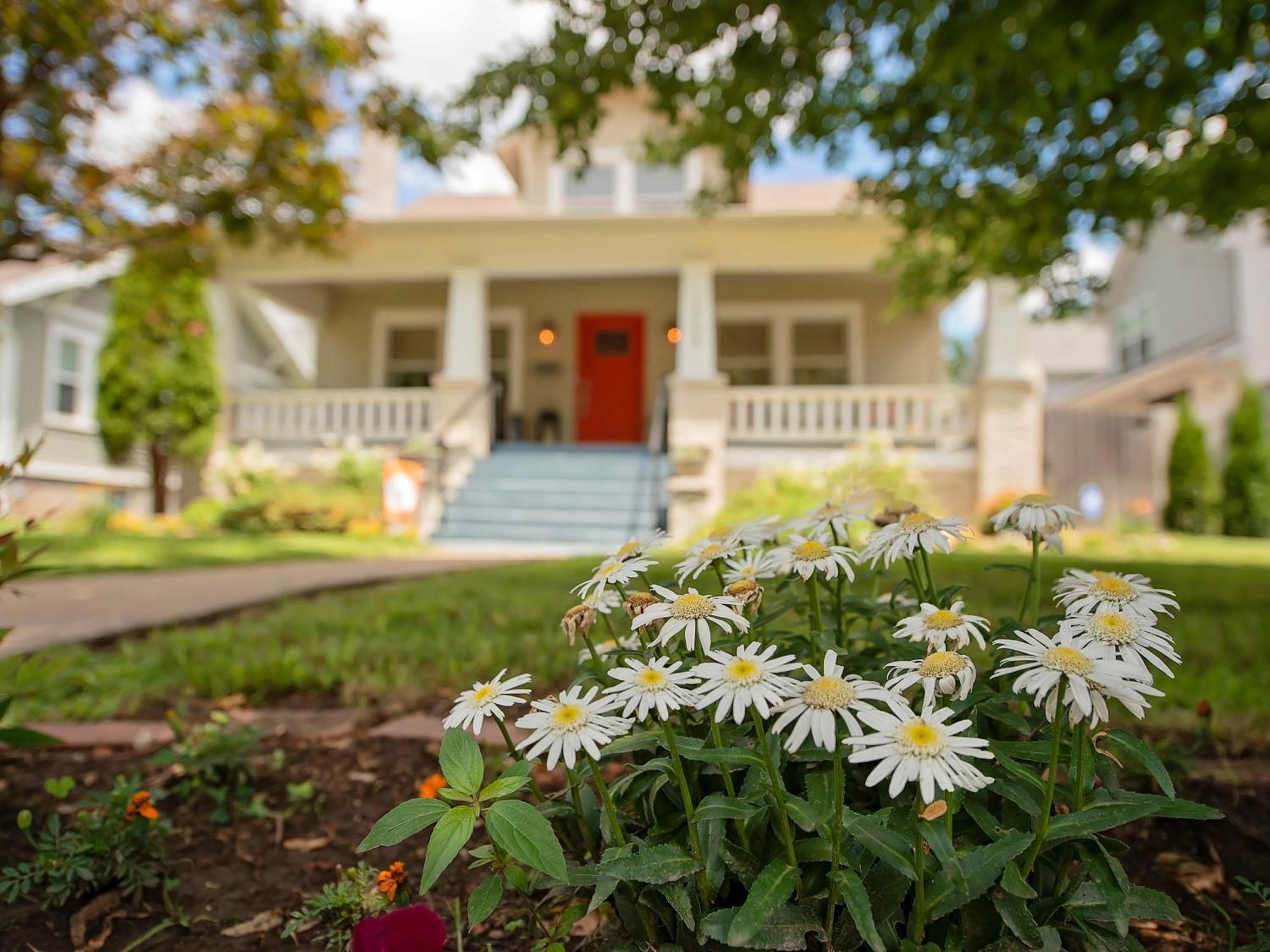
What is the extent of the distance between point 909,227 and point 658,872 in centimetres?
587

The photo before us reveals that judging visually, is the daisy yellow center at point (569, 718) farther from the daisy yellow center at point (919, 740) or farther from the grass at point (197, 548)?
the grass at point (197, 548)

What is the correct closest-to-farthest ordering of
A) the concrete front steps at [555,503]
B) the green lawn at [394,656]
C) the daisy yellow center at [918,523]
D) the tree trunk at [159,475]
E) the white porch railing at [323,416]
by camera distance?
the daisy yellow center at [918,523]
the green lawn at [394,656]
the concrete front steps at [555,503]
the white porch railing at [323,416]
the tree trunk at [159,475]

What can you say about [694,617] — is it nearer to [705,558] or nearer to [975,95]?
[705,558]

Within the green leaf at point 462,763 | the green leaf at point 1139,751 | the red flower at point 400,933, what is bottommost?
the red flower at point 400,933

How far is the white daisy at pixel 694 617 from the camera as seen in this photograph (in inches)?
31.4

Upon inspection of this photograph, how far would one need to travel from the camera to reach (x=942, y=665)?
744mm

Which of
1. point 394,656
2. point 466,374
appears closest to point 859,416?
point 466,374

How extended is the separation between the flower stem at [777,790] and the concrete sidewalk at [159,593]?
264 cm

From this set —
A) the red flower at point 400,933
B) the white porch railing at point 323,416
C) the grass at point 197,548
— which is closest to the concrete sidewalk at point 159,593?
the grass at point 197,548

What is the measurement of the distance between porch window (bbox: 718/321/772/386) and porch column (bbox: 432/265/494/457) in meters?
3.91

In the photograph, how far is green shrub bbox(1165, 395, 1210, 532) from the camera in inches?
509

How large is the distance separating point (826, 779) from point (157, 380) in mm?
12433

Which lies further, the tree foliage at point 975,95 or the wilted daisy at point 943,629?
the tree foliage at point 975,95

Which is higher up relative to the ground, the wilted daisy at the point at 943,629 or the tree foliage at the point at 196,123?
the tree foliage at the point at 196,123
